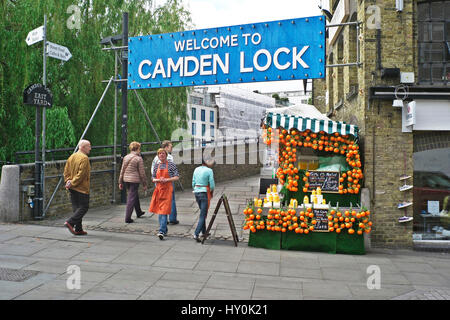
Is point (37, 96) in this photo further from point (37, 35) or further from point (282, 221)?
point (282, 221)

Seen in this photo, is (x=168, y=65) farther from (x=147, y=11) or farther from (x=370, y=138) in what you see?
(x=147, y=11)

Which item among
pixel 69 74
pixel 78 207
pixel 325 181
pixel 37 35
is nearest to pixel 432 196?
pixel 325 181

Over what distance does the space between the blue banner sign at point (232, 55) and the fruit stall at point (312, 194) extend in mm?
1245

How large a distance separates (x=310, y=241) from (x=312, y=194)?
3.28 feet

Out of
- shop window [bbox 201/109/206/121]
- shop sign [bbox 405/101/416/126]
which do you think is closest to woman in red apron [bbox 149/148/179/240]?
shop sign [bbox 405/101/416/126]

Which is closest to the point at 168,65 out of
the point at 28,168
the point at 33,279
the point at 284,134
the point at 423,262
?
the point at 284,134

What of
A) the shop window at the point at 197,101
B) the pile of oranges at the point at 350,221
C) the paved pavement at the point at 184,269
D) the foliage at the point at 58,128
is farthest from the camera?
the shop window at the point at 197,101

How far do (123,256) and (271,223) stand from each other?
288cm

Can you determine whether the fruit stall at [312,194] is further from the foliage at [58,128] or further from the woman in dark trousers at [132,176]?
the foliage at [58,128]

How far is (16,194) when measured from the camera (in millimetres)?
9500

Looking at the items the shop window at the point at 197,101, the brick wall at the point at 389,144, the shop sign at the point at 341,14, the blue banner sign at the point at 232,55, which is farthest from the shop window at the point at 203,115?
the brick wall at the point at 389,144

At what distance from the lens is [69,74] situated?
13492mm

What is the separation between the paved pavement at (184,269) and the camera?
536 cm

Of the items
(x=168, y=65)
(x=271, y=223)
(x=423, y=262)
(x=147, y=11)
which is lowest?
(x=423, y=262)
